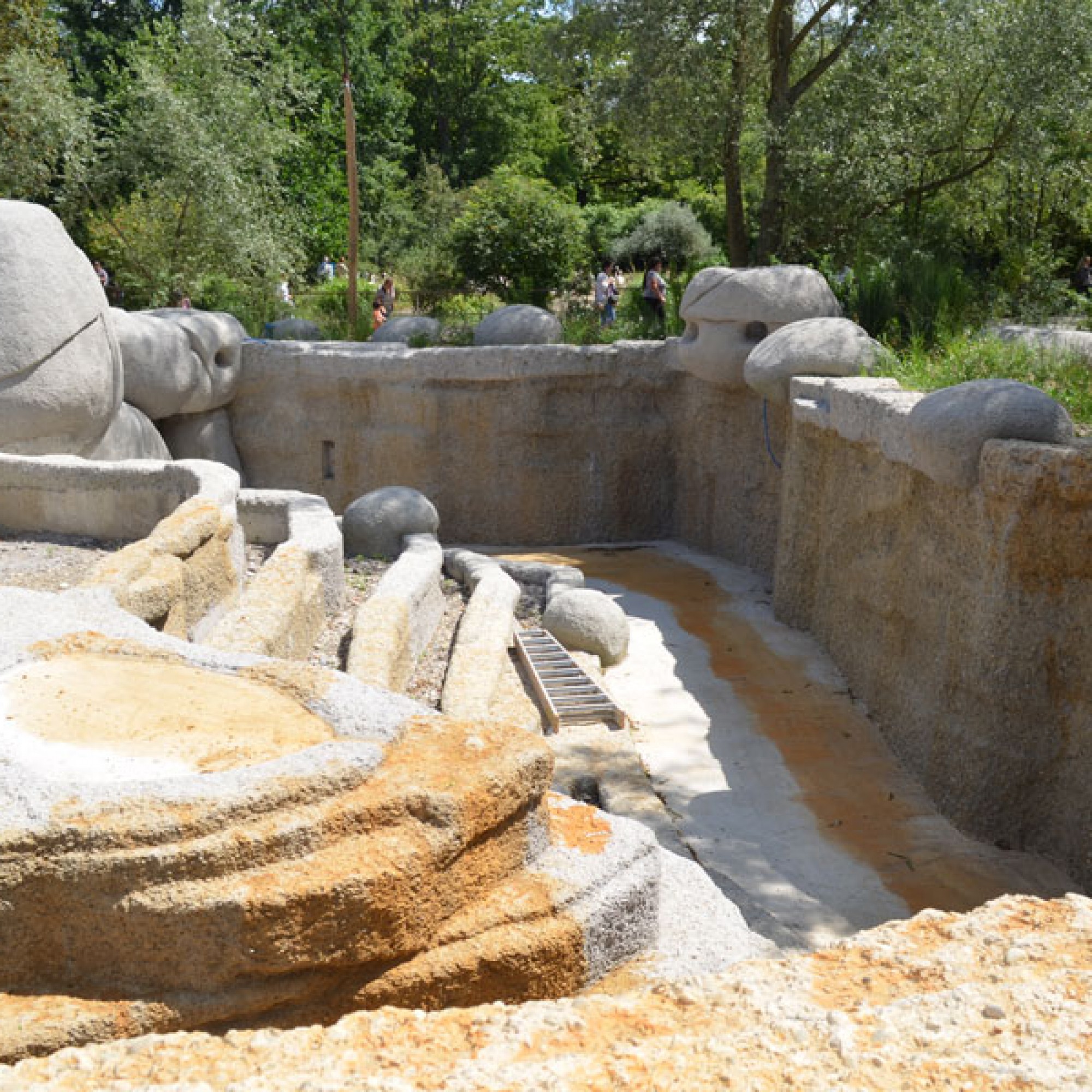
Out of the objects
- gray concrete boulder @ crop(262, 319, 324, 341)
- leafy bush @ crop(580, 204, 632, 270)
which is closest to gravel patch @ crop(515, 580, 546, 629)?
gray concrete boulder @ crop(262, 319, 324, 341)

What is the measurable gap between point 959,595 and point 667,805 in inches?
80.1

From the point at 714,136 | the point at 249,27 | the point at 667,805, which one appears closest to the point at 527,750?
the point at 667,805

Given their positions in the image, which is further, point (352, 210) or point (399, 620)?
point (352, 210)

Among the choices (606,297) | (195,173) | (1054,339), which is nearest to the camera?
(1054,339)

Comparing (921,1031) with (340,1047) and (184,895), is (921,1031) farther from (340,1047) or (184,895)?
(184,895)

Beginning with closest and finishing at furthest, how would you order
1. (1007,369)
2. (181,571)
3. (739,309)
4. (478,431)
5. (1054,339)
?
1. (181,571)
2. (1007,369)
3. (1054,339)
4. (739,309)
5. (478,431)

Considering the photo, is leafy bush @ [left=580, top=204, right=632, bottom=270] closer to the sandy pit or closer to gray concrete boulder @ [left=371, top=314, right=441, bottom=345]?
gray concrete boulder @ [left=371, top=314, right=441, bottom=345]

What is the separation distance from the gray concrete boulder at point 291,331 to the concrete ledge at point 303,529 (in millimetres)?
6479

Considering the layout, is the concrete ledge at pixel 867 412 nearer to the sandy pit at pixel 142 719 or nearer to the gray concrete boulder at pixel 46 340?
the sandy pit at pixel 142 719

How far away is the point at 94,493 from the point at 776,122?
9.08 meters

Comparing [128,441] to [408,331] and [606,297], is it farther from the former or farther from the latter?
[606,297]

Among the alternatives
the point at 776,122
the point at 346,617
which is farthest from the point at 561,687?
the point at 776,122

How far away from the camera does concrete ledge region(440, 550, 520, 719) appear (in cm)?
617

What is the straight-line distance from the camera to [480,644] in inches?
277
